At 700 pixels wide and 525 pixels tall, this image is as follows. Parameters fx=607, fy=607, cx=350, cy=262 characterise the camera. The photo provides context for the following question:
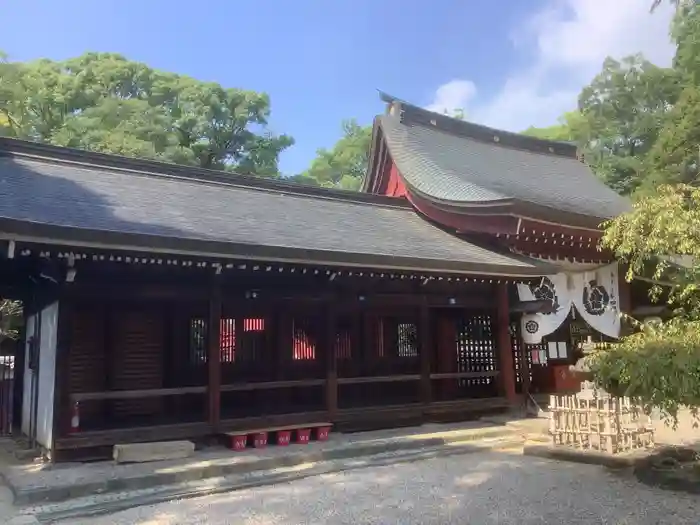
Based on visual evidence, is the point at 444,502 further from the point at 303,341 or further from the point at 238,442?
the point at 303,341

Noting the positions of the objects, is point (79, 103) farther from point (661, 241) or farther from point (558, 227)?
point (661, 241)

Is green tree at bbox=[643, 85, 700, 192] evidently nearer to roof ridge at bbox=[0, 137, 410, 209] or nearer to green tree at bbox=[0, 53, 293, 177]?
roof ridge at bbox=[0, 137, 410, 209]

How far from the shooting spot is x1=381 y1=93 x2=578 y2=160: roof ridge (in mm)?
17844

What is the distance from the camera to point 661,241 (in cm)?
824

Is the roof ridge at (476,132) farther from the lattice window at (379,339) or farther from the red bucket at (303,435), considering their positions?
the red bucket at (303,435)

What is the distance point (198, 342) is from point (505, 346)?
6019mm

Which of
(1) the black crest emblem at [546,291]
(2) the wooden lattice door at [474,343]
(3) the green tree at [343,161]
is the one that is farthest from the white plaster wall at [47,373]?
(3) the green tree at [343,161]

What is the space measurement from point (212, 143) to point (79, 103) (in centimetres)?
667

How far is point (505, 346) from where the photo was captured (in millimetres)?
12219

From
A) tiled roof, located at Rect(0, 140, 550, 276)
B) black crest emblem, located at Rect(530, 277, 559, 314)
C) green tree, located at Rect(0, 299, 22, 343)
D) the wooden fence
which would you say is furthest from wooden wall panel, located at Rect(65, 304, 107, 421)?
green tree, located at Rect(0, 299, 22, 343)

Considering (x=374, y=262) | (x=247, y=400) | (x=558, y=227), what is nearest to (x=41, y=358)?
(x=247, y=400)

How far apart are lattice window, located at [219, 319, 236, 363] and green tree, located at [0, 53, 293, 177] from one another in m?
17.9

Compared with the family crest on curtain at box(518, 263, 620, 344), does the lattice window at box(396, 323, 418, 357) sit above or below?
A: below

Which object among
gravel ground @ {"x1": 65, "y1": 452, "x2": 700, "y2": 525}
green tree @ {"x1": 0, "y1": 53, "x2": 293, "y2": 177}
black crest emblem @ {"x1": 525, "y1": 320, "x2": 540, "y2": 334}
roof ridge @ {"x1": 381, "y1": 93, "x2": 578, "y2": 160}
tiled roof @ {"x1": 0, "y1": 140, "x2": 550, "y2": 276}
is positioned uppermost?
green tree @ {"x1": 0, "y1": 53, "x2": 293, "y2": 177}
